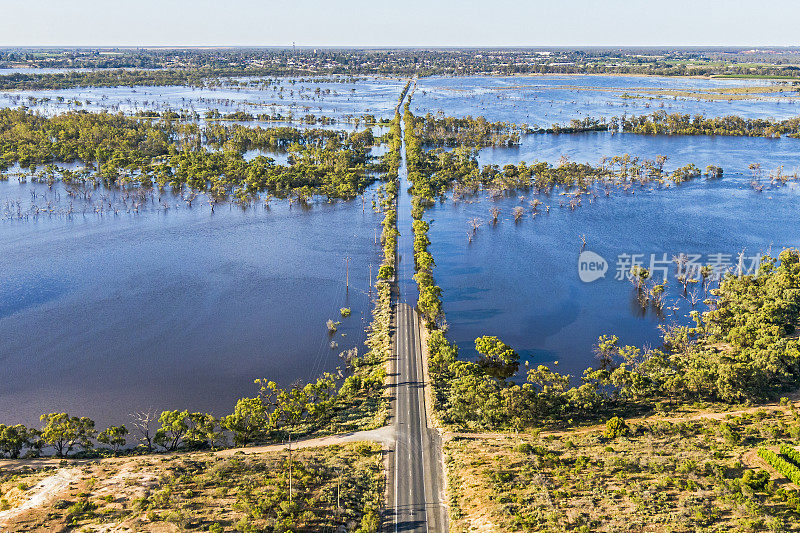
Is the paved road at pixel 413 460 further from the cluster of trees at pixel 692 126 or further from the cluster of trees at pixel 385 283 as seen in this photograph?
the cluster of trees at pixel 692 126

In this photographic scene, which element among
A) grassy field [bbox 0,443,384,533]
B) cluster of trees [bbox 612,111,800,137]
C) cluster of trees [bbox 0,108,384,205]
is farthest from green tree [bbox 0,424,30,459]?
cluster of trees [bbox 612,111,800,137]

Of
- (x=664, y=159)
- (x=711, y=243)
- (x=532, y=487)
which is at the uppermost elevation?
(x=664, y=159)

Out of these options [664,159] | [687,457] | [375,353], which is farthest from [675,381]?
[664,159]

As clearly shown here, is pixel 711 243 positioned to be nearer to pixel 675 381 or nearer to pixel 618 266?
pixel 618 266

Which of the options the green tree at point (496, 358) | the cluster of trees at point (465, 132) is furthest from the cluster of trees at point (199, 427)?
the cluster of trees at point (465, 132)

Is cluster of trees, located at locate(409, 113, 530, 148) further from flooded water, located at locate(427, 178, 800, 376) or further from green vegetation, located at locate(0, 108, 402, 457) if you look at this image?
green vegetation, located at locate(0, 108, 402, 457)

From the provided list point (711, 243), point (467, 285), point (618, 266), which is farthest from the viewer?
point (711, 243)
